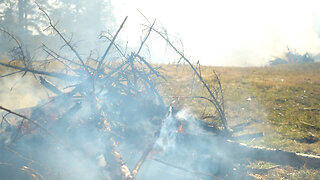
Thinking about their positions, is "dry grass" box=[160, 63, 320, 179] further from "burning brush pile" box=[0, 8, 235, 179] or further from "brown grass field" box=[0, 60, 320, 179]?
"burning brush pile" box=[0, 8, 235, 179]

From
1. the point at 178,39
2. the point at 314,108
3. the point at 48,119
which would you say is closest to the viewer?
the point at 178,39

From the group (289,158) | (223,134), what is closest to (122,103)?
(223,134)

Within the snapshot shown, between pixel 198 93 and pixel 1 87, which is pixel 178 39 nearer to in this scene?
pixel 198 93

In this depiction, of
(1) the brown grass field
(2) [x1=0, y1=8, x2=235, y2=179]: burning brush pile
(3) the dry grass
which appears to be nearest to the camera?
(2) [x1=0, y1=8, x2=235, y2=179]: burning brush pile

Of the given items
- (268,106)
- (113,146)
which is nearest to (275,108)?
(268,106)

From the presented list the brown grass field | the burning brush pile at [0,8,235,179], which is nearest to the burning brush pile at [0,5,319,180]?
the burning brush pile at [0,8,235,179]

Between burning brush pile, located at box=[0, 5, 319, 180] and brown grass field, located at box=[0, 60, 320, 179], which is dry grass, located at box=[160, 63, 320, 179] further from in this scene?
burning brush pile, located at box=[0, 5, 319, 180]

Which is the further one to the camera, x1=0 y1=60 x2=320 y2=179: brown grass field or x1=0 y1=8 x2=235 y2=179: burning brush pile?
x1=0 y1=60 x2=320 y2=179: brown grass field

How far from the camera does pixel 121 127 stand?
191 inches

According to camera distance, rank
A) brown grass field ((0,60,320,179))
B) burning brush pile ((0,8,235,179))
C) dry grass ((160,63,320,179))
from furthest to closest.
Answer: dry grass ((160,63,320,179))
brown grass field ((0,60,320,179))
burning brush pile ((0,8,235,179))

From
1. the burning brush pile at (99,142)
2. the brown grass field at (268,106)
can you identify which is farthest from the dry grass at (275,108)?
the burning brush pile at (99,142)

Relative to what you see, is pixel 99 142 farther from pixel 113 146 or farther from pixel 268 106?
pixel 268 106

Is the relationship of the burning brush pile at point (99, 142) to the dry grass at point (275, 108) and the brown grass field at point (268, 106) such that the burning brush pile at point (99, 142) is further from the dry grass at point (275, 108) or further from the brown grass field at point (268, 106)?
the dry grass at point (275, 108)

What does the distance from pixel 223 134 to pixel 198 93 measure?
16.5 ft
